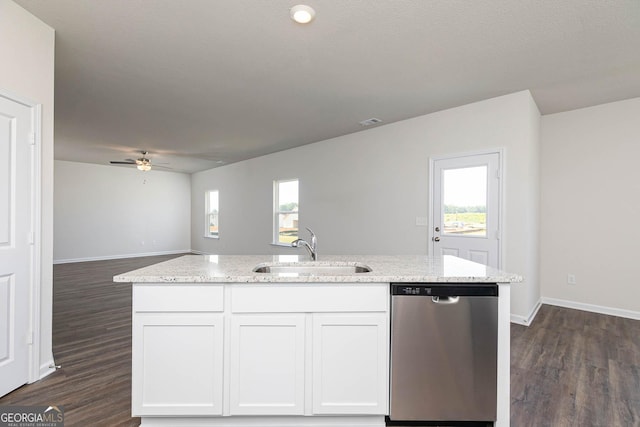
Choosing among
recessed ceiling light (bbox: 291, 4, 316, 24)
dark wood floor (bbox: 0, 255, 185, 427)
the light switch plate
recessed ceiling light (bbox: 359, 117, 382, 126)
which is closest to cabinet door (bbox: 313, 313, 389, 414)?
dark wood floor (bbox: 0, 255, 185, 427)

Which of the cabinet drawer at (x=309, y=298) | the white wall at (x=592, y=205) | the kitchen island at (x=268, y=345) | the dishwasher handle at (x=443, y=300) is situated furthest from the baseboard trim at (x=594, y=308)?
the cabinet drawer at (x=309, y=298)

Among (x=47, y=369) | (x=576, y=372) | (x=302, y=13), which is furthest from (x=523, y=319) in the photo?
(x=47, y=369)

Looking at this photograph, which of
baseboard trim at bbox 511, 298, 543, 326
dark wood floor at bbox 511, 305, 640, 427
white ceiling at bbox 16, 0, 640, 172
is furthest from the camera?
baseboard trim at bbox 511, 298, 543, 326

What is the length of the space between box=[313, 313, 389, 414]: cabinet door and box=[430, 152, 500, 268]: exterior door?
267 cm

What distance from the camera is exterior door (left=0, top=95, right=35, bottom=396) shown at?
207cm

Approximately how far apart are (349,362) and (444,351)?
0.51 m

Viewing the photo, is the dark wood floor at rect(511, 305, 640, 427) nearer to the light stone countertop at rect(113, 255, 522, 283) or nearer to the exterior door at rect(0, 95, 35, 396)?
the light stone countertop at rect(113, 255, 522, 283)

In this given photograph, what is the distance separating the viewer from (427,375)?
1.73 metres

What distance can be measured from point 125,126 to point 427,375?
5179 mm

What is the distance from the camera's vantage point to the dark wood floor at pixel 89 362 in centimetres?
196

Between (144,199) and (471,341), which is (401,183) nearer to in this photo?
(471,341)

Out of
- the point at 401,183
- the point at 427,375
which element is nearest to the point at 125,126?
the point at 401,183

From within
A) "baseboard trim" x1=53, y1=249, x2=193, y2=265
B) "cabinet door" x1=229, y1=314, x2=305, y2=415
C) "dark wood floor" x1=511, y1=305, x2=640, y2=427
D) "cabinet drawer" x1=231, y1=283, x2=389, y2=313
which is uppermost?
"cabinet drawer" x1=231, y1=283, x2=389, y2=313

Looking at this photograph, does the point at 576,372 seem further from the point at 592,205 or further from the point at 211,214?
the point at 211,214
